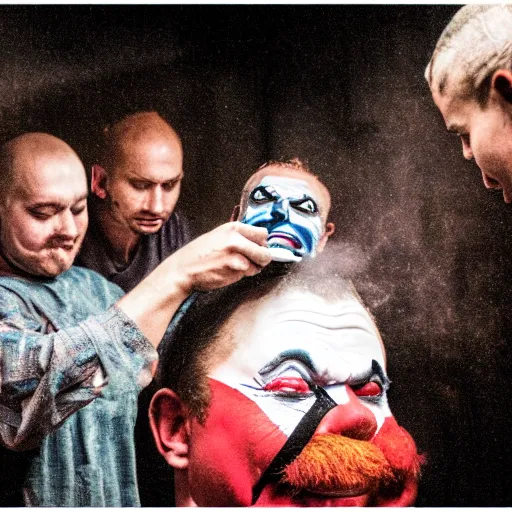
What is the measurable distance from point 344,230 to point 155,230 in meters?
0.76

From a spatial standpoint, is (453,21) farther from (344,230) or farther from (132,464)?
(132,464)

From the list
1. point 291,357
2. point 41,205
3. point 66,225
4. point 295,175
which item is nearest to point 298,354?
point 291,357

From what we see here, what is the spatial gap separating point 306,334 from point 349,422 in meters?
0.37

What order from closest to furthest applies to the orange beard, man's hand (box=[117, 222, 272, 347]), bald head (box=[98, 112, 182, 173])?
the orange beard
man's hand (box=[117, 222, 272, 347])
bald head (box=[98, 112, 182, 173])

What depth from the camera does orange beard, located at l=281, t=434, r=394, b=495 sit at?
3.04 metres

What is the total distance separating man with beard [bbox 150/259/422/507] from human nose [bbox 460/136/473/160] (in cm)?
73

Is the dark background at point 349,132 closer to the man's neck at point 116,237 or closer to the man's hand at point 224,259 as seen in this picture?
the man's hand at point 224,259

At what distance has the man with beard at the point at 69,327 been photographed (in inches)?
120

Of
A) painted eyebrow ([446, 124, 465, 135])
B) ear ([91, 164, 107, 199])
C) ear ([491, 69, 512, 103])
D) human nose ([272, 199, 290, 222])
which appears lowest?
human nose ([272, 199, 290, 222])

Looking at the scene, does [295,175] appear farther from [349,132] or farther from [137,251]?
[137,251]

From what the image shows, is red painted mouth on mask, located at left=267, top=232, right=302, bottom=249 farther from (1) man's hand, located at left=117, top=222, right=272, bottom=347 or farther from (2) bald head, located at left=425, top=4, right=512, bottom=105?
(2) bald head, located at left=425, top=4, right=512, bottom=105

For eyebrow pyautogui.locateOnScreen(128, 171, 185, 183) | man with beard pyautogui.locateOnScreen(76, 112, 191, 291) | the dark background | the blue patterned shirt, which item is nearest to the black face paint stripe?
the dark background

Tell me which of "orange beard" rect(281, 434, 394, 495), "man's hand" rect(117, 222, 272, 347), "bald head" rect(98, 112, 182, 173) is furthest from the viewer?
"bald head" rect(98, 112, 182, 173)

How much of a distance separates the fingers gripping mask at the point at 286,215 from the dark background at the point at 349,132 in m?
0.09
